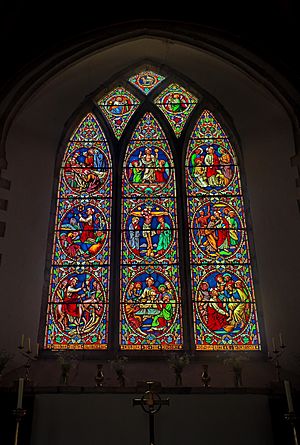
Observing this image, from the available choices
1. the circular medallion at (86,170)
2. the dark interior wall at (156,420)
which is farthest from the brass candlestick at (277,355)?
the circular medallion at (86,170)

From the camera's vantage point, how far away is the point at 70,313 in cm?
634

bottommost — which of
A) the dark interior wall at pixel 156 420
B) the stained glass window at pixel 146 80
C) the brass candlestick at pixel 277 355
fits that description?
the dark interior wall at pixel 156 420

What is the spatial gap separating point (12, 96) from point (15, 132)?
31.9 inches

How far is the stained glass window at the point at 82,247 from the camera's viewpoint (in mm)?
6230

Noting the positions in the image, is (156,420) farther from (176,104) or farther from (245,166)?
(176,104)

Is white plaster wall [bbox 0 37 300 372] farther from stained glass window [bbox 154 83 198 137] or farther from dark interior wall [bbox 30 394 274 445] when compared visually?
dark interior wall [bbox 30 394 274 445]

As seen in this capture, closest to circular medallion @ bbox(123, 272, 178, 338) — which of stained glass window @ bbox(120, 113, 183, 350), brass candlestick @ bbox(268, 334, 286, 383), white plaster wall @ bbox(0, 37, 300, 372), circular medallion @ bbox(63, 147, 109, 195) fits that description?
stained glass window @ bbox(120, 113, 183, 350)

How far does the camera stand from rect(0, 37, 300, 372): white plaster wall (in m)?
6.09

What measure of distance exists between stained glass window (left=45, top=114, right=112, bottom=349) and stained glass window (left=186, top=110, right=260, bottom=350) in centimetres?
124

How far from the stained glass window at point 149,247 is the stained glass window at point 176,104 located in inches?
11.4

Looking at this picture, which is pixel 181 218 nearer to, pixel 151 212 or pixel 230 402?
pixel 151 212

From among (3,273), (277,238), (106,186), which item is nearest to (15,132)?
(106,186)

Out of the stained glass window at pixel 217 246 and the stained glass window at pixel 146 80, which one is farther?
the stained glass window at pixel 146 80

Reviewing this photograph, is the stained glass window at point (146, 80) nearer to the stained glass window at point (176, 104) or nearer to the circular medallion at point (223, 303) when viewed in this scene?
the stained glass window at point (176, 104)
